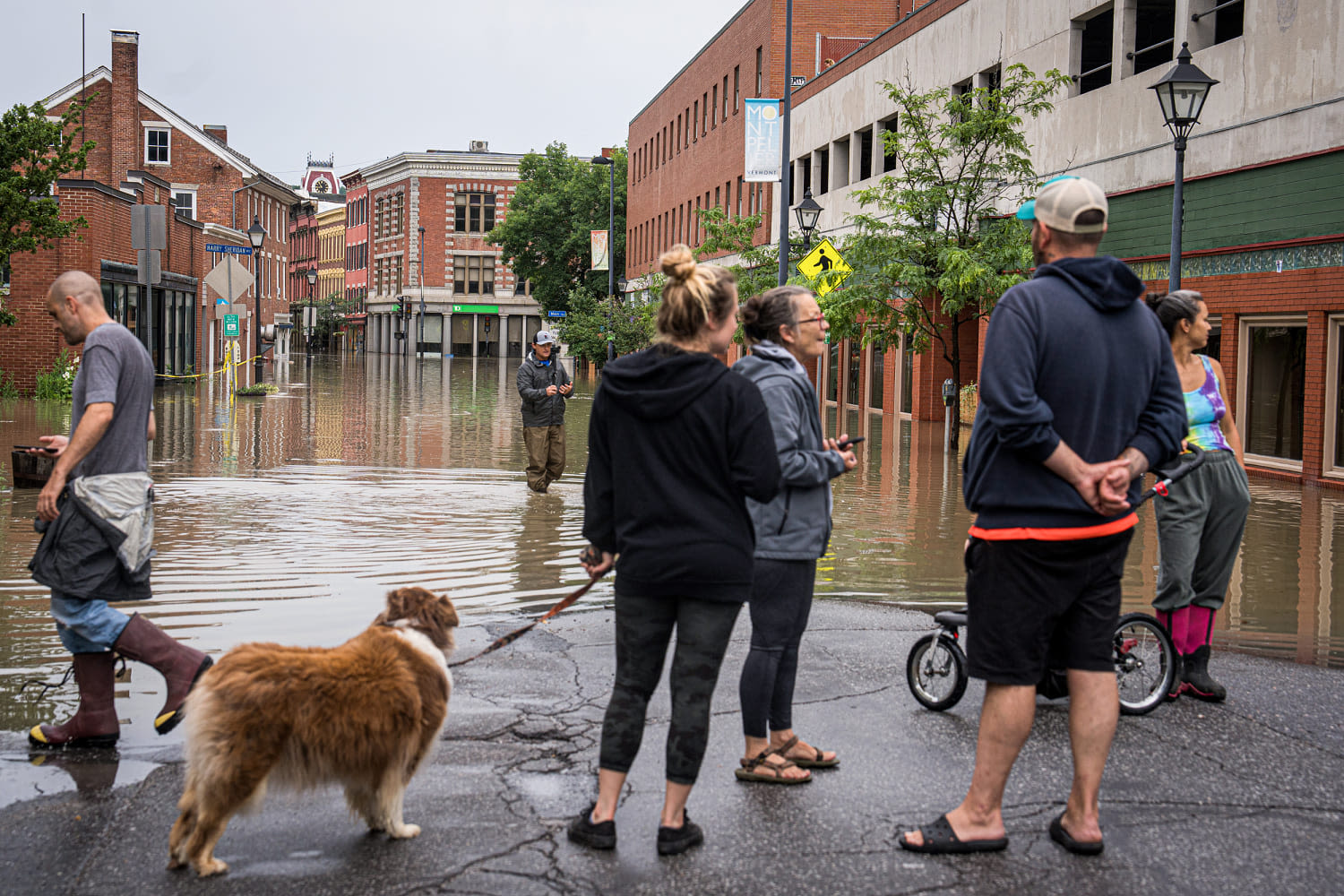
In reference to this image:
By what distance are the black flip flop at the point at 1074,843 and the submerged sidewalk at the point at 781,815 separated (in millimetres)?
27

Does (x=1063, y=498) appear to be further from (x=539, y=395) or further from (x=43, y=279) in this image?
(x=43, y=279)

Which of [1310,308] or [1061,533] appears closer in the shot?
[1061,533]

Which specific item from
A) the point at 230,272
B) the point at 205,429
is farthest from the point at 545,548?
the point at 230,272

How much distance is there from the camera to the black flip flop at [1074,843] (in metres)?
4.30

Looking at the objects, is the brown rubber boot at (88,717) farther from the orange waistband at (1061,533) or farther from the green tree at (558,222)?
the green tree at (558,222)

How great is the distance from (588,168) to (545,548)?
7269 cm

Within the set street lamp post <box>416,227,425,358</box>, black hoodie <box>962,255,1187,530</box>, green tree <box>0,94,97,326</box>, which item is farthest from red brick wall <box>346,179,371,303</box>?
black hoodie <box>962,255,1187,530</box>

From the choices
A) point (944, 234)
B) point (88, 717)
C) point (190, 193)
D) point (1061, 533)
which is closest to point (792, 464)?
point (1061, 533)

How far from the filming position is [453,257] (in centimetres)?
10669

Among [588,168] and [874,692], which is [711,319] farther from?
[588,168]

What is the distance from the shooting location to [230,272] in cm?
3188

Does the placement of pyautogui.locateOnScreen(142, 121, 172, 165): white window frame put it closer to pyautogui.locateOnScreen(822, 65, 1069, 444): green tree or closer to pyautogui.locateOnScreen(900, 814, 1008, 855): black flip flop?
pyautogui.locateOnScreen(822, 65, 1069, 444): green tree

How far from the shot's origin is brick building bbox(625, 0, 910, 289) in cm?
4534

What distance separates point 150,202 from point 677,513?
38.7 m
